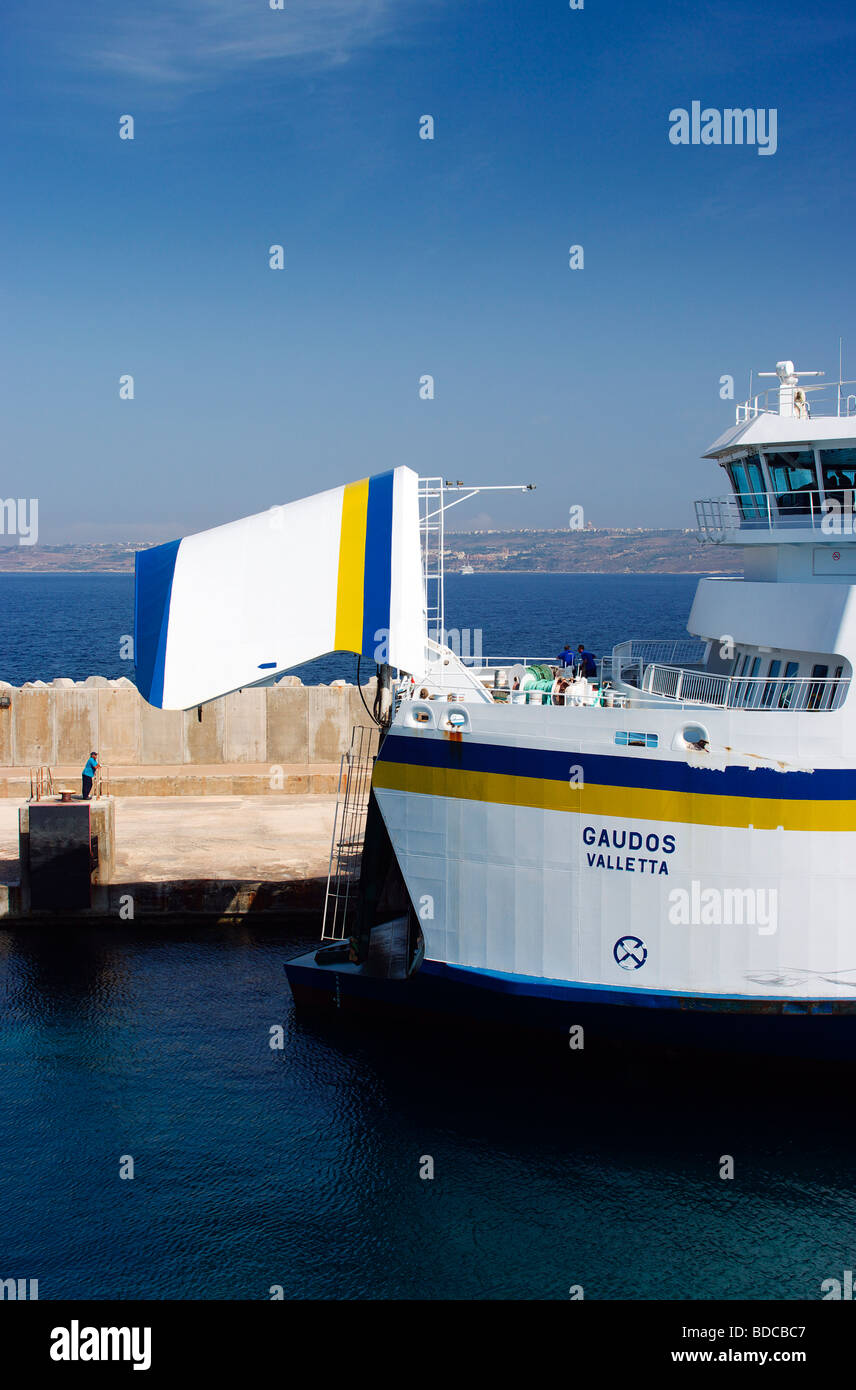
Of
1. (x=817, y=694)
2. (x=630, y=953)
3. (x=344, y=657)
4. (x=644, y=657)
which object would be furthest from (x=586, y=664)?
(x=344, y=657)

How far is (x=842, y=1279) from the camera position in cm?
1495

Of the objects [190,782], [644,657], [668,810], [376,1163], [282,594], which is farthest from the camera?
[190,782]

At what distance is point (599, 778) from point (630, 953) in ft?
9.67

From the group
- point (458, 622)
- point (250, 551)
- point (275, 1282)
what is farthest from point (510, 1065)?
point (458, 622)

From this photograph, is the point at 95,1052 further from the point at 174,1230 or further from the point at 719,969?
the point at 719,969

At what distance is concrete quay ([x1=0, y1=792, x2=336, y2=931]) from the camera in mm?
27047

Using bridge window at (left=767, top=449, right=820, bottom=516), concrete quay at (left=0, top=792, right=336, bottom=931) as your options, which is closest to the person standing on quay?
concrete quay at (left=0, top=792, right=336, bottom=931)

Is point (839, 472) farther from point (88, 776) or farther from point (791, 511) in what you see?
point (88, 776)

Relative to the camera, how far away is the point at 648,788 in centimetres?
1847

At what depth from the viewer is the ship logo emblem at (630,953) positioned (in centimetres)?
1873

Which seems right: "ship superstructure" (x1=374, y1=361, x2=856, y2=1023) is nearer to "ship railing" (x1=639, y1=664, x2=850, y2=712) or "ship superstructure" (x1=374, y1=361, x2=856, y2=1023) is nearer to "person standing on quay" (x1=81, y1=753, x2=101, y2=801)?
"ship railing" (x1=639, y1=664, x2=850, y2=712)

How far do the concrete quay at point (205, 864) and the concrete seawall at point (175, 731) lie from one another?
381 cm

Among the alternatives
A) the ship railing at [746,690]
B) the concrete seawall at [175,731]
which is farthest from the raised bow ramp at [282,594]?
the concrete seawall at [175,731]
